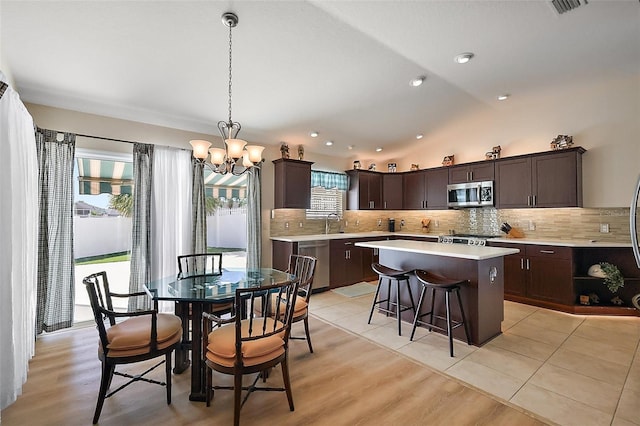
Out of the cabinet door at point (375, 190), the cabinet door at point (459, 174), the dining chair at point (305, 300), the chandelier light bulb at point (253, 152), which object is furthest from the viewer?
the cabinet door at point (375, 190)

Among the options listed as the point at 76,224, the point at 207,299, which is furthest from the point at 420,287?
the point at 76,224

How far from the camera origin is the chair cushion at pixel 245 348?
6.22 ft

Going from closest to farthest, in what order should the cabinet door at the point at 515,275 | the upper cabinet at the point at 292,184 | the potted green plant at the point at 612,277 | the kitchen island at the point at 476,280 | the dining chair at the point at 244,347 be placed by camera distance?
the dining chair at the point at 244,347
the kitchen island at the point at 476,280
the potted green plant at the point at 612,277
the cabinet door at the point at 515,275
the upper cabinet at the point at 292,184

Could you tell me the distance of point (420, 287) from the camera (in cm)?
356

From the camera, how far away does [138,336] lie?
80.4 inches

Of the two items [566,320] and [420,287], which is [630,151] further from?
[420,287]

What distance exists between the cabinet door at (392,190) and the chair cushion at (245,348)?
194 inches

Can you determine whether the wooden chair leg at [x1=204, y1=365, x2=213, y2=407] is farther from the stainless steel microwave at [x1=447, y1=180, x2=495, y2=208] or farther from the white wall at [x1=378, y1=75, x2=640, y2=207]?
the white wall at [x1=378, y1=75, x2=640, y2=207]

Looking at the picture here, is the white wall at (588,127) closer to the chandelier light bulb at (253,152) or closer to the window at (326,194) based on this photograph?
the window at (326,194)

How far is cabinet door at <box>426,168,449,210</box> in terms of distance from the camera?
577 cm

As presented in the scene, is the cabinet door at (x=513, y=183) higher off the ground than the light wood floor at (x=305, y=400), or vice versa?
the cabinet door at (x=513, y=183)

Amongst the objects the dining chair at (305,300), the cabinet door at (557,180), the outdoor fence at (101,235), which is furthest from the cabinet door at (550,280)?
the outdoor fence at (101,235)

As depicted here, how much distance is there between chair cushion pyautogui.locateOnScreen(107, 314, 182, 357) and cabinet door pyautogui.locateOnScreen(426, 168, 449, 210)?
16.7 ft

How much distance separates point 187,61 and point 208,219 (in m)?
2.28
